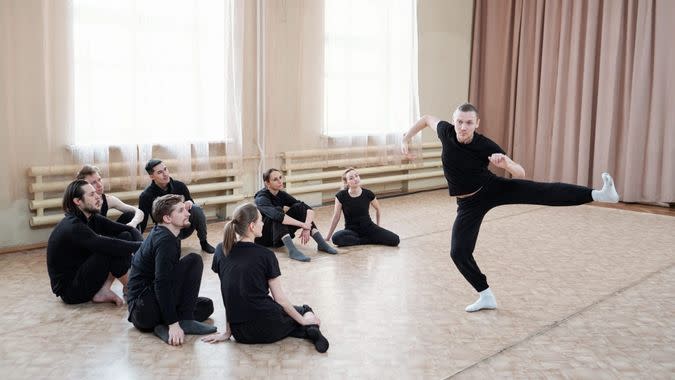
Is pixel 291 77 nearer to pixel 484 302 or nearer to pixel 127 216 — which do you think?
pixel 127 216

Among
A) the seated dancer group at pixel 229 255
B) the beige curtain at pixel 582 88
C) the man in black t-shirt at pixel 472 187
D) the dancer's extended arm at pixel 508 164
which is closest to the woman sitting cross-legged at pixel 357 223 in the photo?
the seated dancer group at pixel 229 255

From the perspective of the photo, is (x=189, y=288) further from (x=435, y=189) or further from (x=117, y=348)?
(x=435, y=189)

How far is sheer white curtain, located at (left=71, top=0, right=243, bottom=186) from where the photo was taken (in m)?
4.93

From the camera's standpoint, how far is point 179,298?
301 centimetres

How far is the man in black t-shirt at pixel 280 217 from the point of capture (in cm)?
465

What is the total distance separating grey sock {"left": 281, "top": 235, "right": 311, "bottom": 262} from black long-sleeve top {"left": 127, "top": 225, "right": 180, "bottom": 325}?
61.7 inches

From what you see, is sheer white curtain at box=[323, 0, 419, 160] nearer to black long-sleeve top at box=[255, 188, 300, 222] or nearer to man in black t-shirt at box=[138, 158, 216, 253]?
black long-sleeve top at box=[255, 188, 300, 222]

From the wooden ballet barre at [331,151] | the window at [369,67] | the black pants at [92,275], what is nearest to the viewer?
the black pants at [92,275]

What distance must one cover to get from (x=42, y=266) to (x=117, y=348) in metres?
1.73

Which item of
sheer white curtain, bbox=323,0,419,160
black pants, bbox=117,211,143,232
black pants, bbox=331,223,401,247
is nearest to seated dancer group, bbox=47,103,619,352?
black pants, bbox=117,211,143,232

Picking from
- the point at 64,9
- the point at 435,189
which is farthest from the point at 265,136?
the point at 435,189

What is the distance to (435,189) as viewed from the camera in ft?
26.7

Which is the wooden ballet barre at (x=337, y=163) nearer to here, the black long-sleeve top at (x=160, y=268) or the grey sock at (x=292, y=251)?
the grey sock at (x=292, y=251)

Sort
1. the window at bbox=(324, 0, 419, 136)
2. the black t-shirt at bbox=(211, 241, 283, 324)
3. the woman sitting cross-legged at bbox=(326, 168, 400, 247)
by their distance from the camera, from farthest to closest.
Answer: the window at bbox=(324, 0, 419, 136) < the woman sitting cross-legged at bbox=(326, 168, 400, 247) < the black t-shirt at bbox=(211, 241, 283, 324)
